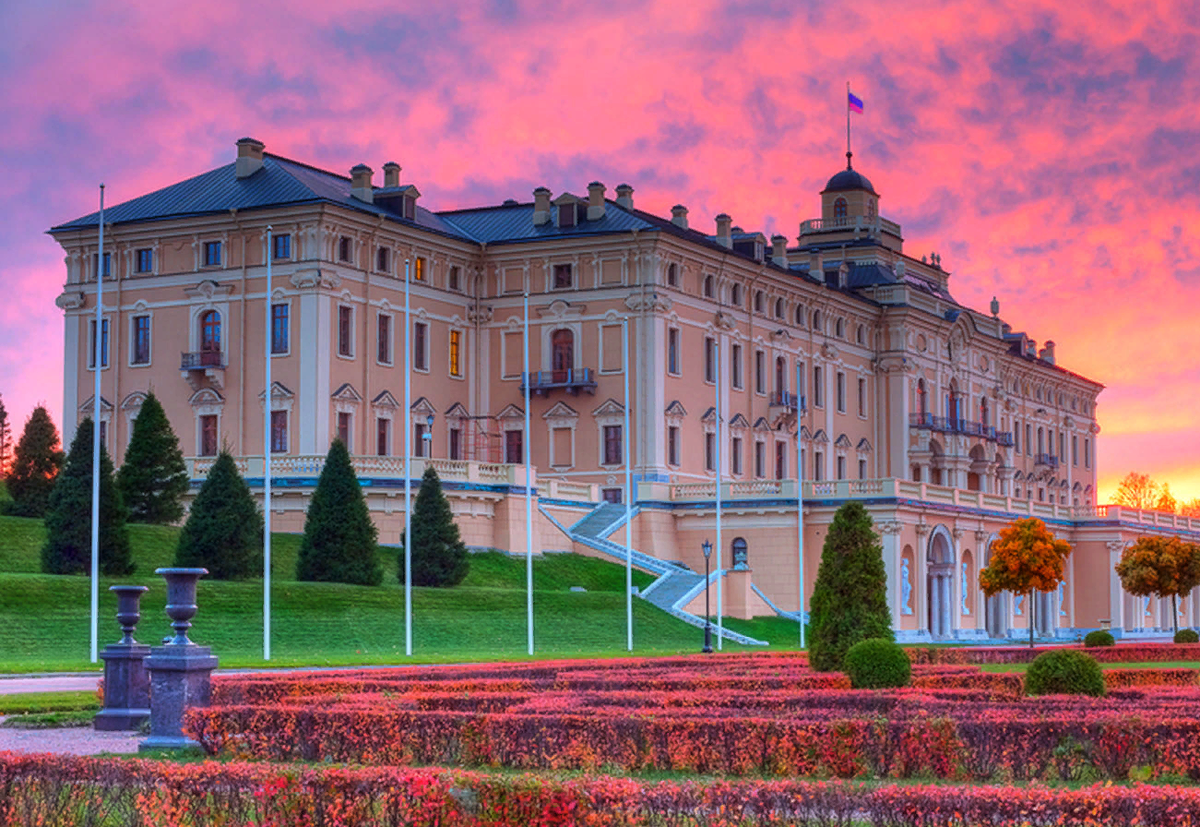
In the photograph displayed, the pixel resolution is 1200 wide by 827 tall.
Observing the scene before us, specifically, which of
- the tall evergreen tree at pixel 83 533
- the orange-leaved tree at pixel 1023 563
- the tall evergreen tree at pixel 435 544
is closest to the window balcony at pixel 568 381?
the orange-leaved tree at pixel 1023 563

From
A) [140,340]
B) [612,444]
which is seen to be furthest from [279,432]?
[612,444]

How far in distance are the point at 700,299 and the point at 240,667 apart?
46.9 meters

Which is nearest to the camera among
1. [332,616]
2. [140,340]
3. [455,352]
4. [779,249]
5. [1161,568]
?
[332,616]

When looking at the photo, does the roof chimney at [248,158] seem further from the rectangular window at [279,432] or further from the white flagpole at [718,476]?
the white flagpole at [718,476]

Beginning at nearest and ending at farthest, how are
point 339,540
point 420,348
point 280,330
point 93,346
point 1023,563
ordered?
point 339,540
point 1023,563
point 280,330
point 93,346
point 420,348

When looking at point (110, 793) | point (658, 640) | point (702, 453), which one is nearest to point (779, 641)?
point (658, 640)

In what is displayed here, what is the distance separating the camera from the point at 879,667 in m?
26.7

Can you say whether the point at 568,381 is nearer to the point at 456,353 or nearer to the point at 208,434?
the point at 456,353

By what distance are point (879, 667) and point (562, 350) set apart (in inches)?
2119

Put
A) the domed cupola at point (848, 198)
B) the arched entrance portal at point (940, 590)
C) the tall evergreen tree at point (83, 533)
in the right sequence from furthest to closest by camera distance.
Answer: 1. the domed cupola at point (848, 198)
2. the arched entrance portal at point (940, 590)
3. the tall evergreen tree at point (83, 533)

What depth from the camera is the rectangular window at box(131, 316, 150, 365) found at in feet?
247

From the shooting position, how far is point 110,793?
44.4ft

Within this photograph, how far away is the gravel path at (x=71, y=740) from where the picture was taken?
20031 mm

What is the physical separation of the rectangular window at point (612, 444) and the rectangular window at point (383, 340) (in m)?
9.77
